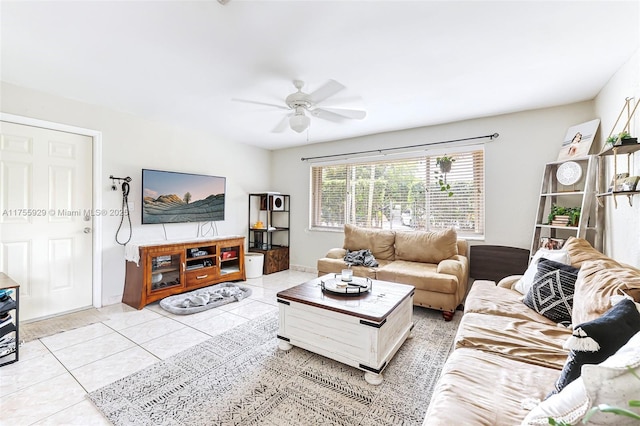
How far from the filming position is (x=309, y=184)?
521cm

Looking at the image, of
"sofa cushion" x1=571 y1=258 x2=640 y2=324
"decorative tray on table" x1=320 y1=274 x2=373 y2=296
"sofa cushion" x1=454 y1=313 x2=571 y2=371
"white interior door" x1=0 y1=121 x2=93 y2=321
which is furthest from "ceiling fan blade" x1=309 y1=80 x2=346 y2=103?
"white interior door" x1=0 y1=121 x2=93 y2=321

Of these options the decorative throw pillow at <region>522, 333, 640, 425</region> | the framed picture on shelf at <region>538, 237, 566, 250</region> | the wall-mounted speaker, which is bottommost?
the decorative throw pillow at <region>522, 333, 640, 425</region>

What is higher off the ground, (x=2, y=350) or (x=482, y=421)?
(x=482, y=421)

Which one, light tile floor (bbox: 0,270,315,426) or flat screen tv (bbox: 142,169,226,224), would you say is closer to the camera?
light tile floor (bbox: 0,270,315,426)

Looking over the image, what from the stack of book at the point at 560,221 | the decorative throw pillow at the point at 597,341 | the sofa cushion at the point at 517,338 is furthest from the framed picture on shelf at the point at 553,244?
the decorative throw pillow at the point at 597,341

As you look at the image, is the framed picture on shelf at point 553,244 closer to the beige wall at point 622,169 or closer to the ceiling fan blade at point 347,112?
the beige wall at point 622,169

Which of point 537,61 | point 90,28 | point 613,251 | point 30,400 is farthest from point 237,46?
Result: point 613,251

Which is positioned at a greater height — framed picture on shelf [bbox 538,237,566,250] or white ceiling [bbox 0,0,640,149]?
white ceiling [bbox 0,0,640,149]

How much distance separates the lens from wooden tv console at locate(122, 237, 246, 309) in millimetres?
3348

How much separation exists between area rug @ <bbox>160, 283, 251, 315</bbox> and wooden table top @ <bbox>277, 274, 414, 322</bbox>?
140 centimetres

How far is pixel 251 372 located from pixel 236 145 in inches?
154

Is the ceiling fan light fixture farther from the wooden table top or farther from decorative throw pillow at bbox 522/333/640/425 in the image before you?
decorative throw pillow at bbox 522/333/640/425

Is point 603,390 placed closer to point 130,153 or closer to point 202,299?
point 202,299

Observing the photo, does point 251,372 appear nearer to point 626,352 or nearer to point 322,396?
point 322,396
